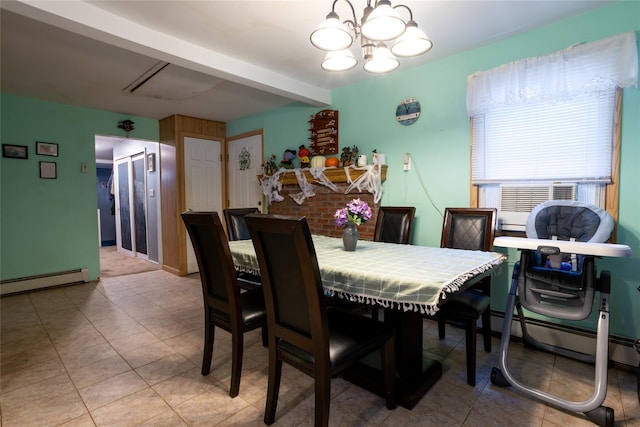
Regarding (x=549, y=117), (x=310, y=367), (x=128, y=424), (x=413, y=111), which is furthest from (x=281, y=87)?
(x=128, y=424)

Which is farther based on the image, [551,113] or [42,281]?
[42,281]

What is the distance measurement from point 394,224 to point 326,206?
3.28 feet

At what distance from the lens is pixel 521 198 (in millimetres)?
2406

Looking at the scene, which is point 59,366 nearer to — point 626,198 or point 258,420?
point 258,420

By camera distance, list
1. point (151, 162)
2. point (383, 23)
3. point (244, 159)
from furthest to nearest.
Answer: point (151, 162), point (244, 159), point (383, 23)

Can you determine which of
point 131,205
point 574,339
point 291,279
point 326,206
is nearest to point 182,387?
point 291,279

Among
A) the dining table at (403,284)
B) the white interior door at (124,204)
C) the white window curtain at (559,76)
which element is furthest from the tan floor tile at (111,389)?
the white interior door at (124,204)

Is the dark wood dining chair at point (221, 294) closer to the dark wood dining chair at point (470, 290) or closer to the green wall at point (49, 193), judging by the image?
the dark wood dining chair at point (470, 290)

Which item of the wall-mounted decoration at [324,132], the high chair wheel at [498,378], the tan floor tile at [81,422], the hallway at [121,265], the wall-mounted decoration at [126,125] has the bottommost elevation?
the tan floor tile at [81,422]

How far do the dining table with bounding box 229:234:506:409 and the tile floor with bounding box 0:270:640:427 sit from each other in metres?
0.10

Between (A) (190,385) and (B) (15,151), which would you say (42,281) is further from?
(A) (190,385)

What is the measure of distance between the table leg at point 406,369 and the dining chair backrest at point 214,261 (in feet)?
2.69

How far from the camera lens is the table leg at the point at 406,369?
1688 mm

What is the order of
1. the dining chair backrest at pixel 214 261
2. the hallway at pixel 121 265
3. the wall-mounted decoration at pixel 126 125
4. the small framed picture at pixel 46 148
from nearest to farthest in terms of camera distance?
the dining chair backrest at pixel 214 261 → the small framed picture at pixel 46 148 → the wall-mounted decoration at pixel 126 125 → the hallway at pixel 121 265
